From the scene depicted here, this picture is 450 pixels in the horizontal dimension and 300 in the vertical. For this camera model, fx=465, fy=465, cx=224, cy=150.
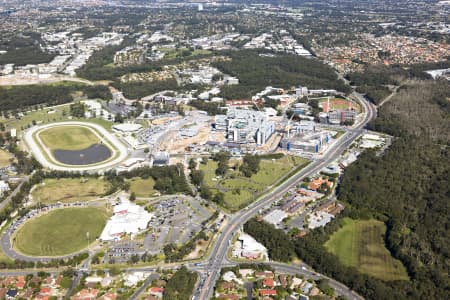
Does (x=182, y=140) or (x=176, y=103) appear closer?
(x=182, y=140)

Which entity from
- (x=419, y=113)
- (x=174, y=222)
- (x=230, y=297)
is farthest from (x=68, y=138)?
(x=419, y=113)

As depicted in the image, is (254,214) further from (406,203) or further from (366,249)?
(406,203)

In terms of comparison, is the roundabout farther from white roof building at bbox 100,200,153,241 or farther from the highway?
the highway

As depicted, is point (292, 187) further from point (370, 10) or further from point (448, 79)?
point (370, 10)

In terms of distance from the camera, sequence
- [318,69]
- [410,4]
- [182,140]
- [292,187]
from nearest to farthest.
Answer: [292,187]
[182,140]
[318,69]
[410,4]

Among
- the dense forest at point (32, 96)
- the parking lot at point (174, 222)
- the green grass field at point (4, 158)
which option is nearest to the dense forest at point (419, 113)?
the parking lot at point (174, 222)

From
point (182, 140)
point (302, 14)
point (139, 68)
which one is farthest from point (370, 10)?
point (182, 140)

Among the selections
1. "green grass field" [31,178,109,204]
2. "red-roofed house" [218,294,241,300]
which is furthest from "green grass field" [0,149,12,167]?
"red-roofed house" [218,294,241,300]
